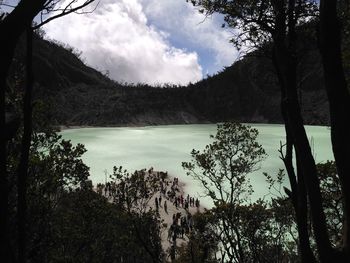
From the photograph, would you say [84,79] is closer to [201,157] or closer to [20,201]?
[201,157]

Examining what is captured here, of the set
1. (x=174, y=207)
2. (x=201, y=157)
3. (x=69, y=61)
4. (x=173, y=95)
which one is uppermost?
(x=69, y=61)

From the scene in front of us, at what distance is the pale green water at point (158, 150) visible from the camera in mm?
60938

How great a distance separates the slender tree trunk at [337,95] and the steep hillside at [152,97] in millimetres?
119811

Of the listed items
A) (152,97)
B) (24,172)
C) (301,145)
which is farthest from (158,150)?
(301,145)

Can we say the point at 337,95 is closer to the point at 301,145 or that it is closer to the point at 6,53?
→ the point at 301,145

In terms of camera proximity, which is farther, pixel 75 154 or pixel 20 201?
pixel 75 154

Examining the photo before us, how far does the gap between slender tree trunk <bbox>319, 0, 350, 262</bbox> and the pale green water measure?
45891mm

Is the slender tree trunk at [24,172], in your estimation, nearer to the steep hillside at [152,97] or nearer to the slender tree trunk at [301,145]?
the slender tree trunk at [301,145]

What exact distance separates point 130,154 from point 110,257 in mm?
55598

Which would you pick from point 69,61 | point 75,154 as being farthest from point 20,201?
point 69,61

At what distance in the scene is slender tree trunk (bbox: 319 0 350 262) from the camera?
14.7ft

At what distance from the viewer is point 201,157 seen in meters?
21.1

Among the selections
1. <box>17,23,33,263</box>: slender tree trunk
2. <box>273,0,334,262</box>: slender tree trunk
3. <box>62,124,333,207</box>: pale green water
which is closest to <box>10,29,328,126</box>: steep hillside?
<box>62,124,333,207</box>: pale green water

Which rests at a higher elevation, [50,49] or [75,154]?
[50,49]
